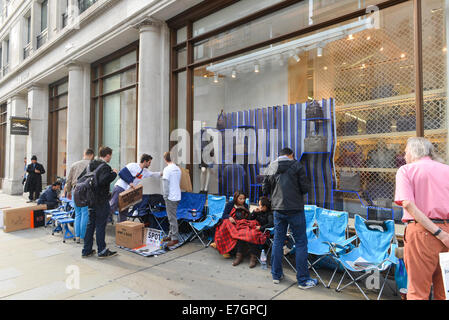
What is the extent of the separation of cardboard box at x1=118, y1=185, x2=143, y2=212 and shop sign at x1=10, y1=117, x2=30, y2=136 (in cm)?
1115

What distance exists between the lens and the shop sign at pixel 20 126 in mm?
13258

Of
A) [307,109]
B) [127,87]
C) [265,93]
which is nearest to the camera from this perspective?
[307,109]

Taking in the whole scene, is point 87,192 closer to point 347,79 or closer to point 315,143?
point 315,143

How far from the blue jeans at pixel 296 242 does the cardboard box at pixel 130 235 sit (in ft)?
9.62

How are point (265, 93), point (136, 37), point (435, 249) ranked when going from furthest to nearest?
point (136, 37)
point (265, 93)
point (435, 249)

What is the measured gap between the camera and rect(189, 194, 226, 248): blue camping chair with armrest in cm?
560

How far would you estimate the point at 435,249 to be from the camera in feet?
8.35

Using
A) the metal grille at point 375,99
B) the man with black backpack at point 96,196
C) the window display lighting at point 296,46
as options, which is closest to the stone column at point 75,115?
the window display lighting at point 296,46

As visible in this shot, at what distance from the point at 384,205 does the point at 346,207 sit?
64cm

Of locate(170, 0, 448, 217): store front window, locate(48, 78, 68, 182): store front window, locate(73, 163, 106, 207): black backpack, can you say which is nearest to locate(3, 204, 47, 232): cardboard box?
locate(73, 163, 106, 207): black backpack

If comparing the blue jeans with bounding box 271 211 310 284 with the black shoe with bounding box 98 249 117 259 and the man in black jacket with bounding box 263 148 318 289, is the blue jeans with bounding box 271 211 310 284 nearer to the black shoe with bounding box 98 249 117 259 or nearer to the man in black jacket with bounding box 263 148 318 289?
the man in black jacket with bounding box 263 148 318 289
